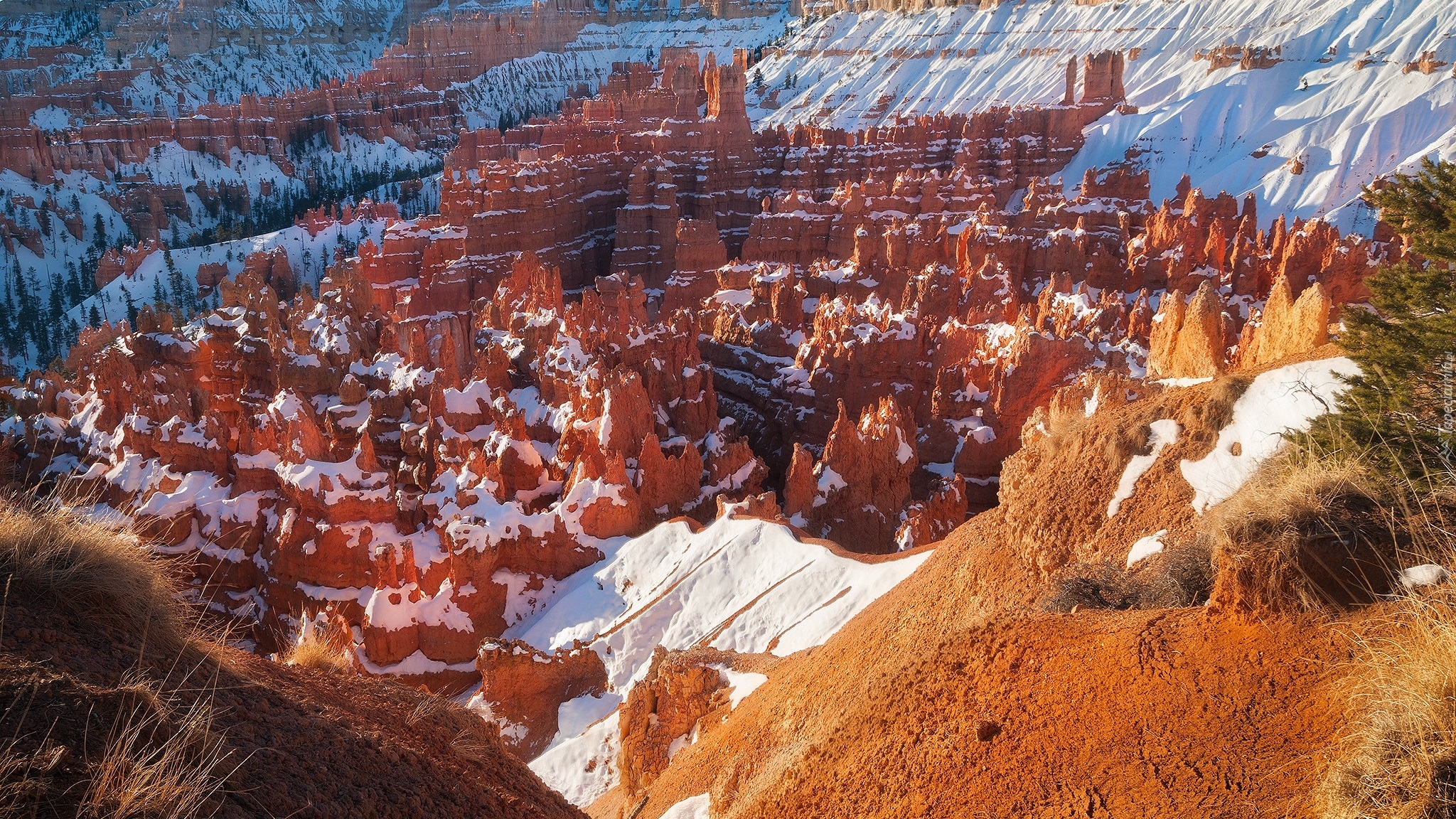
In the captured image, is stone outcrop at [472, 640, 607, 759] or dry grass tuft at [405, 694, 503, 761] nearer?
dry grass tuft at [405, 694, 503, 761]

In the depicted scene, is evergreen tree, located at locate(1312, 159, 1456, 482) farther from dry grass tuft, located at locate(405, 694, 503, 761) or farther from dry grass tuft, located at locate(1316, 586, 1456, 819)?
dry grass tuft, located at locate(405, 694, 503, 761)

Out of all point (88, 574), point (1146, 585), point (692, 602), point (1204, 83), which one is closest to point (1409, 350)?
point (1146, 585)

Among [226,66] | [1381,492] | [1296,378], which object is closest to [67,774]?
[1381,492]

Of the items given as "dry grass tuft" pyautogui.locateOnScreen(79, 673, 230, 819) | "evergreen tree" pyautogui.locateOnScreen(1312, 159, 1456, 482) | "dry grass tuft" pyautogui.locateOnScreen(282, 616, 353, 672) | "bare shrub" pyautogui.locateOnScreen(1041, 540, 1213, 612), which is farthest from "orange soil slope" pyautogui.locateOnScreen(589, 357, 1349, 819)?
"dry grass tuft" pyautogui.locateOnScreen(79, 673, 230, 819)

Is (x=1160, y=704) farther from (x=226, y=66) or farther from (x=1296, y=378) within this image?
(x=226, y=66)

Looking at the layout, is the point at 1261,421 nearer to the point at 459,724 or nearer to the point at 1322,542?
the point at 1322,542

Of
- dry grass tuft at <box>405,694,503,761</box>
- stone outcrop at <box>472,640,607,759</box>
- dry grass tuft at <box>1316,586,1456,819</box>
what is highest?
dry grass tuft at <box>1316,586,1456,819</box>

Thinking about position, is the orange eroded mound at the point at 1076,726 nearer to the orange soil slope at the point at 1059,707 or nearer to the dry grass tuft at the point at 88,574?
the orange soil slope at the point at 1059,707

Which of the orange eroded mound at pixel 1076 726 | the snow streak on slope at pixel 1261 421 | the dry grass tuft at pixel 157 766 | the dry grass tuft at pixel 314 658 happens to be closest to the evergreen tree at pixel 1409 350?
the snow streak on slope at pixel 1261 421

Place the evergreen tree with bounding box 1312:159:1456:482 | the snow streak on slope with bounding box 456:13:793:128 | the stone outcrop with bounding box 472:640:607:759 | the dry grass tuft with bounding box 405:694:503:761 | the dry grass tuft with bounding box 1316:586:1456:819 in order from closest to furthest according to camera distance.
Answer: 1. the dry grass tuft with bounding box 1316:586:1456:819
2. the dry grass tuft with bounding box 405:694:503:761
3. the evergreen tree with bounding box 1312:159:1456:482
4. the stone outcrop with bounding box 472:640:607:759
5. the snow streak on slope with bounding box 456:13:793:128
